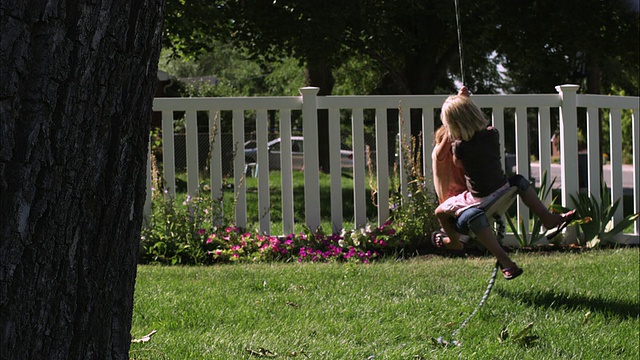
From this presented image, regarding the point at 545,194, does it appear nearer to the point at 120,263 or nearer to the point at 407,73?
the point at 120,263

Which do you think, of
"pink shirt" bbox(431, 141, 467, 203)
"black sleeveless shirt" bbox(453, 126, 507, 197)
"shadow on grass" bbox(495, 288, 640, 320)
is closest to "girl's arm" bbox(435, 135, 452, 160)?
"pink shirt" bbox(431, 141, 467, 203)

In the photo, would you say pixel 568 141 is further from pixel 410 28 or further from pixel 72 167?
pixel 410 28

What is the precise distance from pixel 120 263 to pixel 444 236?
3484 millimetres

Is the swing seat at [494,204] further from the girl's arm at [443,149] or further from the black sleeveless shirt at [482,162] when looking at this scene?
the girl's arm at [443,149]

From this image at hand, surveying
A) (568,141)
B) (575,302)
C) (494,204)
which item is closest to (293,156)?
(568,141)

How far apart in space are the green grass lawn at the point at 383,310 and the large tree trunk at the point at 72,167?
147 centimetres

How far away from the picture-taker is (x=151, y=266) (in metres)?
6.04

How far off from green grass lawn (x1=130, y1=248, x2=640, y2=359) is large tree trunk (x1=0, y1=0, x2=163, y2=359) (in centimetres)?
147

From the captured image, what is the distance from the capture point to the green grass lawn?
363 cm

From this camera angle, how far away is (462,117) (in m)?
4.99

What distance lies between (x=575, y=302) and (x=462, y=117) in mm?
1282

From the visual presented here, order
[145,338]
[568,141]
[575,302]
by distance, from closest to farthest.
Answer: [145,338]
[575,302]
[568,141]

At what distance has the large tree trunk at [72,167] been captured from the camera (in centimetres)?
176

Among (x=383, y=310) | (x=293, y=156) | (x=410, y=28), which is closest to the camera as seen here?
(x=383, y=310)
